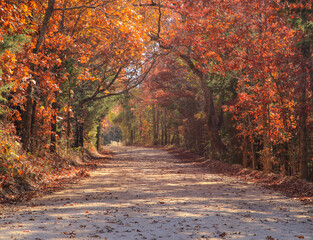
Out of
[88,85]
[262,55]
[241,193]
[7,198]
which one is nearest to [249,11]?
[262,55]

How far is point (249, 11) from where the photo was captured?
15234 millimetres

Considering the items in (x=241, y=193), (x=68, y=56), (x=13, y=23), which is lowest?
(x=241, y=193)

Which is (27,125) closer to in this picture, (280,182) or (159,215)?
(159,215)

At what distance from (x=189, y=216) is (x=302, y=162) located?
23.9ft

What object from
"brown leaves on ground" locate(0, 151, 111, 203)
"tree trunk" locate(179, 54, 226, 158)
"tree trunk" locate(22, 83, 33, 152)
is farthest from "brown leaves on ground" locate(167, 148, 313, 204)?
"tree trunk" locate(22, 83, 33, 152)

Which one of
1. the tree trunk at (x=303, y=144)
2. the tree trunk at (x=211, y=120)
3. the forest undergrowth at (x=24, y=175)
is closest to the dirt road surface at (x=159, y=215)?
the forest undergrowth at (x=24, y=175)

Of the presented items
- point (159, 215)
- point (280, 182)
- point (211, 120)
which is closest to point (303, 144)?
point (280, 182)

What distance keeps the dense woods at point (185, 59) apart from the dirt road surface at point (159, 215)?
245 cm

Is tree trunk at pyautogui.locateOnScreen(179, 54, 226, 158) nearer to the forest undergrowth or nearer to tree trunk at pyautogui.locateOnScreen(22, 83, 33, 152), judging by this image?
the forest undergrowth

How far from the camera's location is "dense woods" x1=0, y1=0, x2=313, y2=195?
1216cm

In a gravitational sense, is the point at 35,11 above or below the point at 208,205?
above

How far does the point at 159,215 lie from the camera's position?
26.3ft

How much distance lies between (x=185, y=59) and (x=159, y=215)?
17.2 meters

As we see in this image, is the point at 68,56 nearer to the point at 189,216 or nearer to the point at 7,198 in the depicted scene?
the point at 7,198
